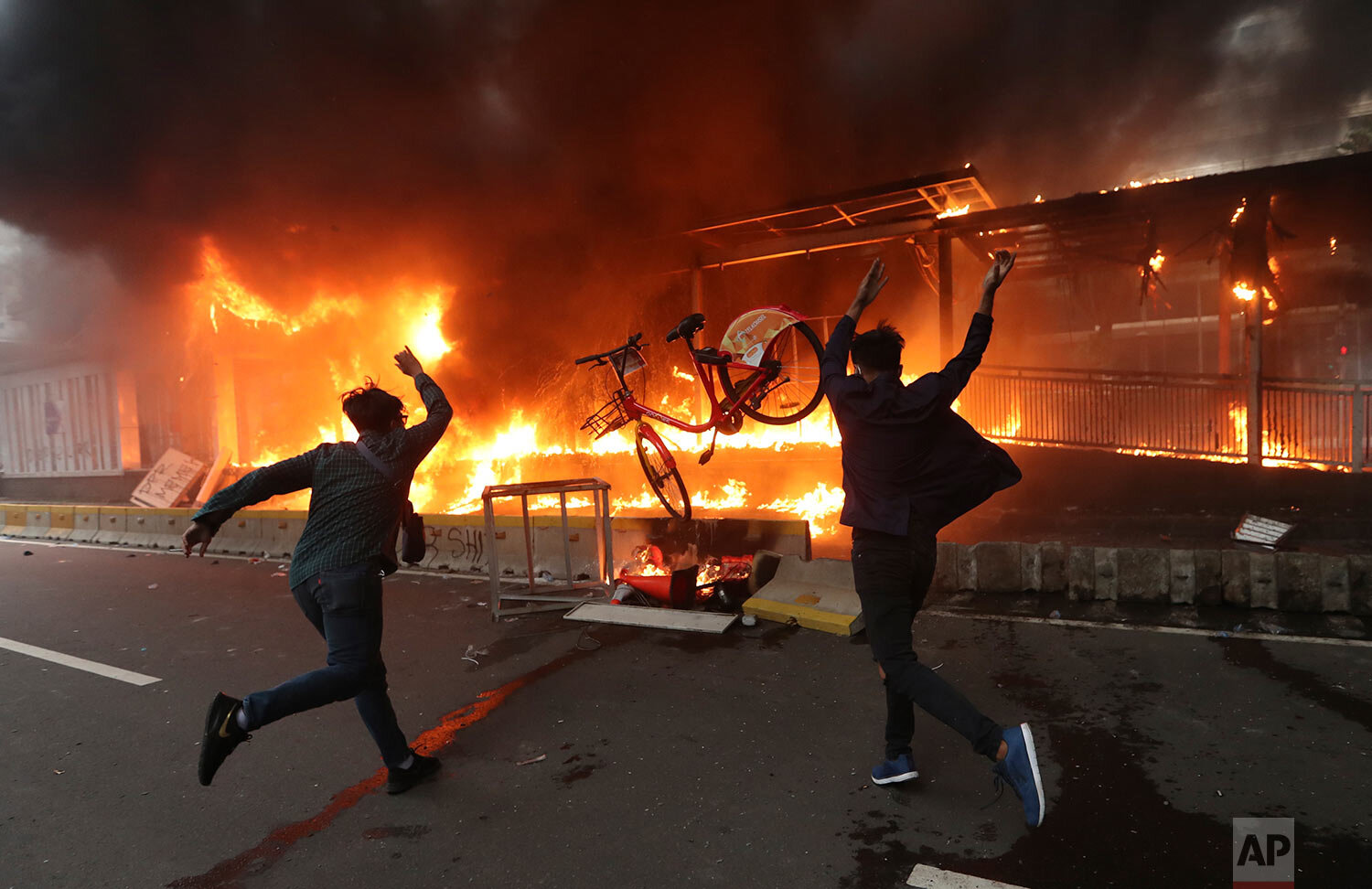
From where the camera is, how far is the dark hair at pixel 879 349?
307 cm

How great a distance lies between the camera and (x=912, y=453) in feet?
9.60

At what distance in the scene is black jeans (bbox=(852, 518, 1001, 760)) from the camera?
2.77 meters

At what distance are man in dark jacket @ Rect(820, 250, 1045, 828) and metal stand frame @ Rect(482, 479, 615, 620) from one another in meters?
3.40

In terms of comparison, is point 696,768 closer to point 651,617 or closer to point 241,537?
point 651,617

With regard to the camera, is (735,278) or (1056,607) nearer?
(1056,607)

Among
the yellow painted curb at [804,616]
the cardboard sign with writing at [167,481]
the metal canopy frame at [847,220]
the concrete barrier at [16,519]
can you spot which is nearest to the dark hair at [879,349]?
the yellow painted curb at [804,616]

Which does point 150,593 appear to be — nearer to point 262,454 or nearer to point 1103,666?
point 1103,666

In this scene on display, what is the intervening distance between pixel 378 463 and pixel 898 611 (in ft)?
7.92

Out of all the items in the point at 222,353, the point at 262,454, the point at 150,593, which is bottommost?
the point at 150,593

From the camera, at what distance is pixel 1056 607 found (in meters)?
5.60

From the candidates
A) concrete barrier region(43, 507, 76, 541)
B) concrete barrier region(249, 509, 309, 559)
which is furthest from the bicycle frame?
concrete barrier region(43, 507, 76, 541)

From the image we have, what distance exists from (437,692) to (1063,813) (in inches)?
140

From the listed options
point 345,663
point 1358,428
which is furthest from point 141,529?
point 1358,428

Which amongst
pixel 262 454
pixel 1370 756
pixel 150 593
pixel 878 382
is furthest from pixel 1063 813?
pixel 262 454
